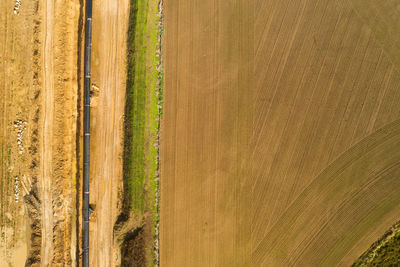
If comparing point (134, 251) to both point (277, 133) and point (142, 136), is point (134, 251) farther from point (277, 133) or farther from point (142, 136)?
point (277, 133)

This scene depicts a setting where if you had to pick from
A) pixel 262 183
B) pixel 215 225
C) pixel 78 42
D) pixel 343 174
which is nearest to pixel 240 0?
pixel 78 42

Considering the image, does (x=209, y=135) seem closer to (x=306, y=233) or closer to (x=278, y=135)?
(x=278, y=135)

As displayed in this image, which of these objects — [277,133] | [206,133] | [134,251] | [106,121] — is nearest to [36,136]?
[106,121]

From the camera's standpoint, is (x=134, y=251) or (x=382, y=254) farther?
(x=382, y=254)

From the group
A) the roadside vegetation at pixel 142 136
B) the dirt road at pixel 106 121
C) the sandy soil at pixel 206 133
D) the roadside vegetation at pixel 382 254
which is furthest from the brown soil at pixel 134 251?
the roadside vegetation at pixel 382 254

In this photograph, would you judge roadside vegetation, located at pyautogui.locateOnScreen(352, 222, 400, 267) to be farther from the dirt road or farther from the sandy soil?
the dirt road

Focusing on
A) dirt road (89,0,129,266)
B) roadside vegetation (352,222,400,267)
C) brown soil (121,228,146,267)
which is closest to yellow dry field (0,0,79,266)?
dirt road (89,0,129,266)
